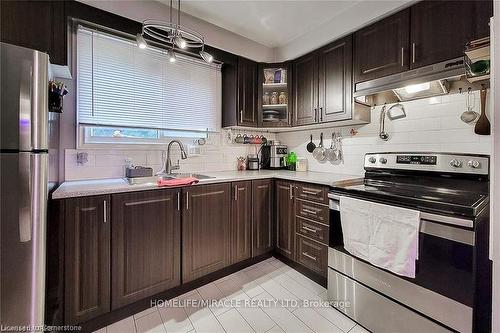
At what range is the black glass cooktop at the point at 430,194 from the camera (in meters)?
1.17

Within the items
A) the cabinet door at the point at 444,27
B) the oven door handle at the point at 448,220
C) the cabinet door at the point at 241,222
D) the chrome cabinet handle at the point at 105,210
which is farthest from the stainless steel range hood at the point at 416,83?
the chrome cabinet handle at the point at 105,210

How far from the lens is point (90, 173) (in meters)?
1.88

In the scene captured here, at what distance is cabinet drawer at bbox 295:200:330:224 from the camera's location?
1.90m

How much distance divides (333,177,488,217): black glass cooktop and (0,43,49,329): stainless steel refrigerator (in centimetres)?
185

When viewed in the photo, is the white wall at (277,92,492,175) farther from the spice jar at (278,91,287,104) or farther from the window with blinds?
the window with blinds

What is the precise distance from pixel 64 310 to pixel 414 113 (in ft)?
9.45

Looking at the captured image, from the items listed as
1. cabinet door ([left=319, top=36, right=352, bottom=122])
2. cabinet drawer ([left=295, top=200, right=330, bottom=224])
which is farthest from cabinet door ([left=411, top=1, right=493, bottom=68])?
cabinet drawer ([left=295, top=200, right=330, bottom=224])

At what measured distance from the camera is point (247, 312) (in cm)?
167

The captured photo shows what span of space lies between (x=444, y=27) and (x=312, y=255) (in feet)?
6.38

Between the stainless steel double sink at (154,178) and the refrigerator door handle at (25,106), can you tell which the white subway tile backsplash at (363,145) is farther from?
the refrigerator door handle at (25,106)

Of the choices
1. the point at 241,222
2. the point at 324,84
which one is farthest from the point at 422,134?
the point at 241,222

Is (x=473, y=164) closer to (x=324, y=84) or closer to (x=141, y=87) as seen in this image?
(x=324, y=84)

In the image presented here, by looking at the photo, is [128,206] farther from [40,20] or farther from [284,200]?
[284,200]

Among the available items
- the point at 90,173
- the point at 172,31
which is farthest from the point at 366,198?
the point at 90,173
